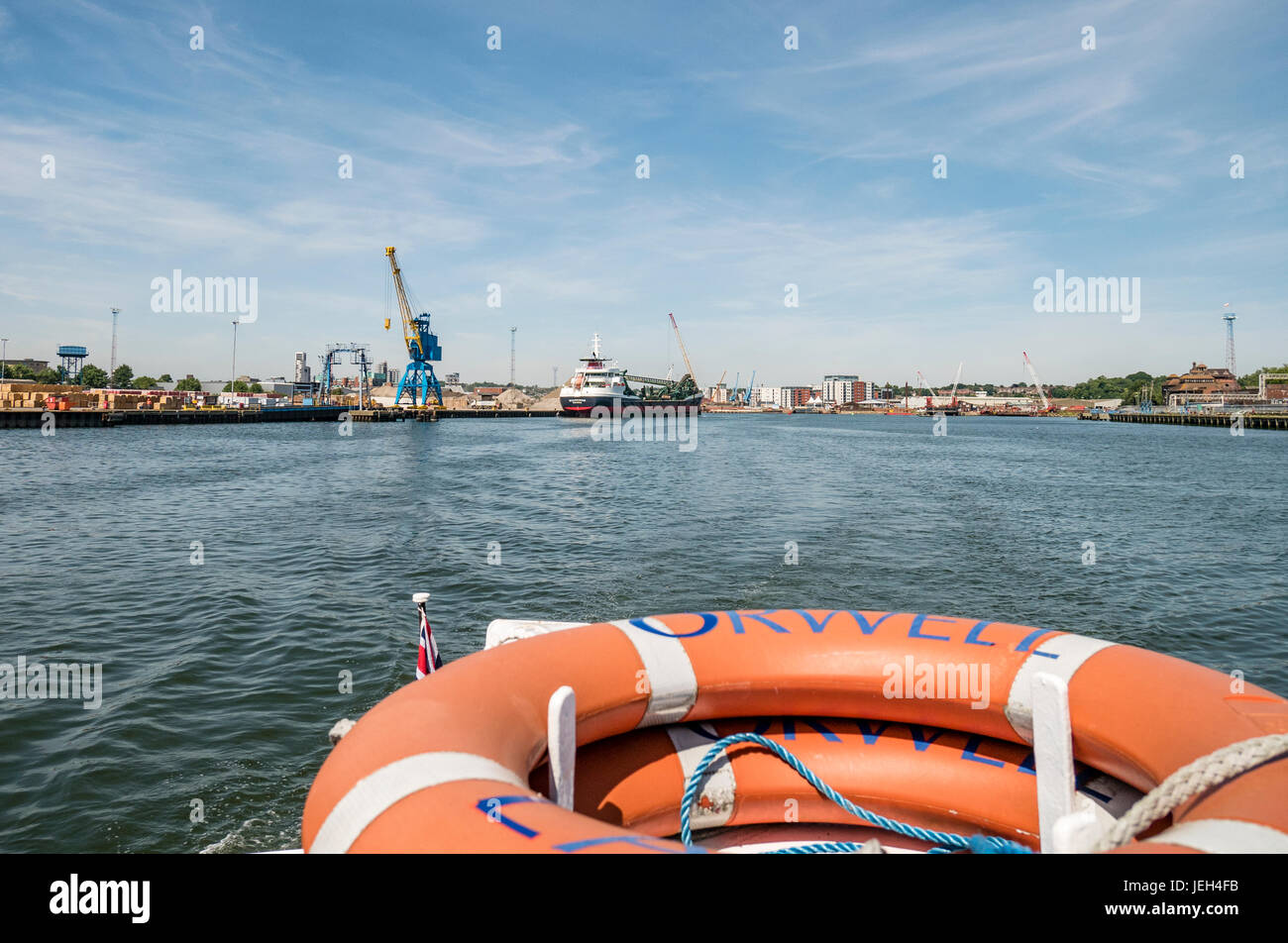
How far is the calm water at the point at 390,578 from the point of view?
5.38 m

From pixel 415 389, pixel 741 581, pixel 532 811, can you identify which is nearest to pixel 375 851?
pixel 532 811

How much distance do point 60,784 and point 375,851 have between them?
4794 millimetres

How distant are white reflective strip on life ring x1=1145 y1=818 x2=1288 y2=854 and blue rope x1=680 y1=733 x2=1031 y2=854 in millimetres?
1150

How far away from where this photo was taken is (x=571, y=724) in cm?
283

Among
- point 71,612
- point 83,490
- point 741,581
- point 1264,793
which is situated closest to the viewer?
point 1264,793

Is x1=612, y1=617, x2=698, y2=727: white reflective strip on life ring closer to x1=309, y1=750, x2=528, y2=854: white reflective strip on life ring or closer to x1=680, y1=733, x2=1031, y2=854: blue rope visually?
x1=680, y1=733, x2=1031, y2=854: blue rope

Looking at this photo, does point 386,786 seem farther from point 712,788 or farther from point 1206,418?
point 1206,418

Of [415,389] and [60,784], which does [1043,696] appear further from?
[415,389]

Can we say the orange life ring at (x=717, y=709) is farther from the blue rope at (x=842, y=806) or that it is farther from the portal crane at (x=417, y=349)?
the portal crane at (x=417, y=349)

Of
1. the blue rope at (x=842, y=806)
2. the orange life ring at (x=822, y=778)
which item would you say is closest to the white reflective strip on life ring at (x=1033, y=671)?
the orange life ring at (x=822, y=778)
